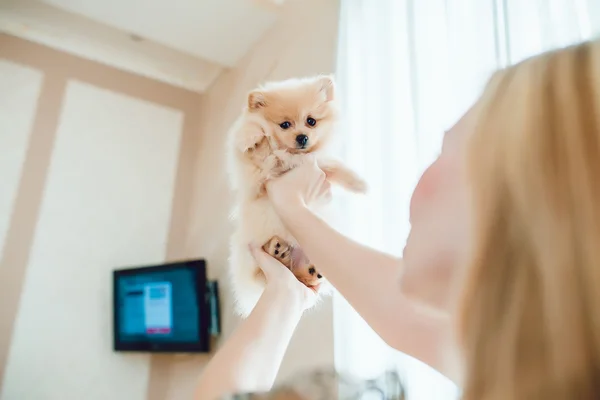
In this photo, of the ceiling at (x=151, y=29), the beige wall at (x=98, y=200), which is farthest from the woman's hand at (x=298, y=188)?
the ceiling at (x=151, y=29)

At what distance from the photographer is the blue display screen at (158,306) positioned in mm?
2453

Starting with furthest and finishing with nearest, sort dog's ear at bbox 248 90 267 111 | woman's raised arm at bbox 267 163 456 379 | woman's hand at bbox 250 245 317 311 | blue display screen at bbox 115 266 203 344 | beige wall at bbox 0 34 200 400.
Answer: beige wall at bbox 0 34 200 400
blue display screen at bbox 115 266 203 344
dog's ear at bbox 248 90 267 111
woman's hand at bbox 250 245 317 311
woman's raised arm at bbox 267 163 456 379

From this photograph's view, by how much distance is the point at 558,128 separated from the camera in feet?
1.34

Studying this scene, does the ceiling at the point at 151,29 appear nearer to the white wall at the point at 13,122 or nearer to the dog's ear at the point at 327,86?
the white wall at the point at 13,122

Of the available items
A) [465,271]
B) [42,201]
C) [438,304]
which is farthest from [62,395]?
[465,271]

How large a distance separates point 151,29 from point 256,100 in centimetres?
188

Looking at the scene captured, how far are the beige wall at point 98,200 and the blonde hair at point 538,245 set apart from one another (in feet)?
5.96

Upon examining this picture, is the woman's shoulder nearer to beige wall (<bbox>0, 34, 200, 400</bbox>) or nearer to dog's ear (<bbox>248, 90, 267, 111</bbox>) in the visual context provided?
dog's ear (<bbox>248, 90, 267, 111</bbox>)

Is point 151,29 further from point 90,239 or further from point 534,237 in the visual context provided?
point 534,237

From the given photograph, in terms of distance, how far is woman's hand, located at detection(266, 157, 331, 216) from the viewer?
1.02 meters

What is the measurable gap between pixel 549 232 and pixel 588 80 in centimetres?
14

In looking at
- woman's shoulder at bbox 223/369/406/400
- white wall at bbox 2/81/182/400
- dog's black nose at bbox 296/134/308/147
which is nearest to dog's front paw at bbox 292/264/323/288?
dog's black nose at bbox 296/134/308/147

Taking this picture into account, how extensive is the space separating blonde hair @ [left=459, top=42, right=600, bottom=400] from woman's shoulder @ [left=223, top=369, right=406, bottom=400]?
78mm

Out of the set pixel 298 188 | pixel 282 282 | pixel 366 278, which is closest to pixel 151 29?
pixel 298 188
